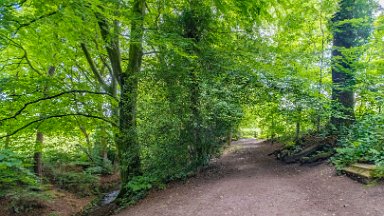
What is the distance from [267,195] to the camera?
486 cm

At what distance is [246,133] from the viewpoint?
24.4m

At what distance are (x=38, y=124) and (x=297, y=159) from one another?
7.34 meters

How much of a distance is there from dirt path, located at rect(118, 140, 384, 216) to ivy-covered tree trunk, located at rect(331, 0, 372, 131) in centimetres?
238

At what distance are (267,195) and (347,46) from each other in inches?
226

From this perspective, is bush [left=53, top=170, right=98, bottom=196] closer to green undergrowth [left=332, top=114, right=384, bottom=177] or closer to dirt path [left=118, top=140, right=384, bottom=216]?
dirt path [left=118, top=140, right=384, bottom=216]

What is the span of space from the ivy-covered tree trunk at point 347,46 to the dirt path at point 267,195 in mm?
2383

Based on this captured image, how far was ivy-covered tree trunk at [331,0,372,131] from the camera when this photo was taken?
24.6ft

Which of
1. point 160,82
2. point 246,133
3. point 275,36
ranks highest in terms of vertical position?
point 275,36

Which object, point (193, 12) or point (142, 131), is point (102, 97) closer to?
point (142, 131)

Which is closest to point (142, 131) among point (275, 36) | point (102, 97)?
point (102, 97)

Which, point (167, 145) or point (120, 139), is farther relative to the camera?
point (120, 139)

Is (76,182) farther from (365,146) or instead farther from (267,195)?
(365,146)

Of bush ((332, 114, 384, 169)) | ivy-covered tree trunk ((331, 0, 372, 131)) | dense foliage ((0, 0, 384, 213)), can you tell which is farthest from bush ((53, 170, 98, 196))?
ivy-covered tree trunk ((331, 0, 372, 131))

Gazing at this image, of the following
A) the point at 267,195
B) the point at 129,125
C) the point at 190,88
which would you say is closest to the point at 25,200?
the point at 129,125
